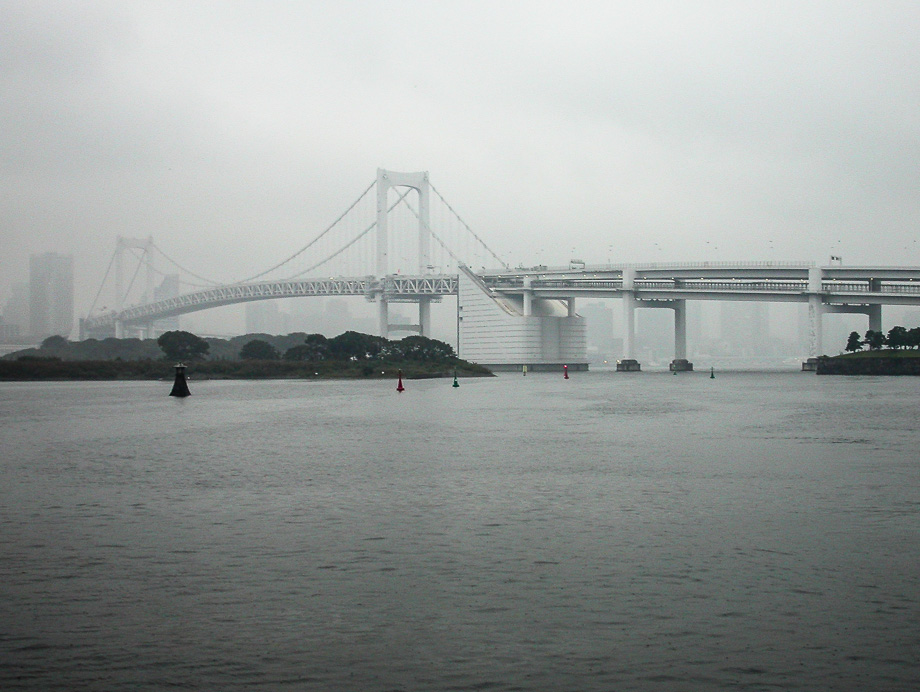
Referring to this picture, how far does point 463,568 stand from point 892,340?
65.4 metres

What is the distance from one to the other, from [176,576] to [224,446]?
35.9 ft

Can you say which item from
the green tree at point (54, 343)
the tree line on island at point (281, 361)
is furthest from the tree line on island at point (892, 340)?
the green tree at point (54, 343)

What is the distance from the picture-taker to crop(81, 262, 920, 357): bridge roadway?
7712 centimetres

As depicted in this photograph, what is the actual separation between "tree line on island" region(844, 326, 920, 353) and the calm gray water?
52562 mm

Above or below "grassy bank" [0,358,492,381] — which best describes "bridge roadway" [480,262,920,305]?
above

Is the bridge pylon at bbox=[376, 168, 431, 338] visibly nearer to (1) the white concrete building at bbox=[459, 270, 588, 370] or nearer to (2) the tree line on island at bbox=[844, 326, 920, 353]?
(1) the white concrete building at bbox=[459, 270, 588, 370]

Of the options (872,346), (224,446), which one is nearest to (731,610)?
(224,446)

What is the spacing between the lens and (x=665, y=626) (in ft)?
19.3

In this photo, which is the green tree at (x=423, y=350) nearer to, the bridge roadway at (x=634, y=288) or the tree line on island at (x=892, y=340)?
the bridge roadway at (x=634, y=288)

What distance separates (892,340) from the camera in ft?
218

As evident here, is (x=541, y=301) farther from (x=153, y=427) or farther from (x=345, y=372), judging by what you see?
(x=153, y=427)

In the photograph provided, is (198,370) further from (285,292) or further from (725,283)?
(725,283)

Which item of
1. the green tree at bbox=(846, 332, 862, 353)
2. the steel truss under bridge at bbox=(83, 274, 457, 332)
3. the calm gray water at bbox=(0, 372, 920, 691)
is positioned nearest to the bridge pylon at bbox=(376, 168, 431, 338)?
the steel truss under bridge at bbox=(83, 274, 457, 332)

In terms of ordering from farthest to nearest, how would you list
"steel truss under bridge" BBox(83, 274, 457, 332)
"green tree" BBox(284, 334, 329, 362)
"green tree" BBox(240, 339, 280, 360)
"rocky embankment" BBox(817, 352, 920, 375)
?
"steel truss under bridge" BBox(83, 274, 457, 332) → "green tree" BBox(284, 334, 329, 362) → "green tree" BBox(240, 339, 280, 360) → "rocky embankment" BBox(817, 352, 920, 375)
